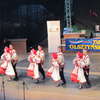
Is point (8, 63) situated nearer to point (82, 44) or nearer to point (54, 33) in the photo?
point (54, 33)

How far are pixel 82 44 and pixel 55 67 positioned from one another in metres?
10.8

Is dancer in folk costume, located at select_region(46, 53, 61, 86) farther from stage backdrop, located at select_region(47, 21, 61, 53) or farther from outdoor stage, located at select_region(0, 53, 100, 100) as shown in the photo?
stage backdrop, located at select_region(47, 21, 61, 53)

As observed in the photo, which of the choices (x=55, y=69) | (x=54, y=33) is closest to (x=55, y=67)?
(x=55, y=69)

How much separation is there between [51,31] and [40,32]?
7.33 meters

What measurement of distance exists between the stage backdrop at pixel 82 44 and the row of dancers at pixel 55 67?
9.06 meters

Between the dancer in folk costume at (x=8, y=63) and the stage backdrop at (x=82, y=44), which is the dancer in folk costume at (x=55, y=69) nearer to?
the dancer in folk costume at (x=8, y=63)

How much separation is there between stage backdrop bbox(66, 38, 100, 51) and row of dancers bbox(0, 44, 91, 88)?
29.7 ft

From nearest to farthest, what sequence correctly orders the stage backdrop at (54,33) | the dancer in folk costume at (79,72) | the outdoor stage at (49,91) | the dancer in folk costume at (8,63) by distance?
1. the outdoor stage at (49,91)
2. the dancer in folk costume at (79,72)
3. the dancer in folk costume at (8,63)
4. the stage backdrop at (54,33)

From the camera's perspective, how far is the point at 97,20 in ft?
107

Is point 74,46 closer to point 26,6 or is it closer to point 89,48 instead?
point 89,48

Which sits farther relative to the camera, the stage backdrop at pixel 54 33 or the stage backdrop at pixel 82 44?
the stage backdrop at pixel 54 33

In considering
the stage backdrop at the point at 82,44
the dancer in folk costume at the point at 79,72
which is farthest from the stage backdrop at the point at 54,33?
the dancer in folk costume at the point at 79,72

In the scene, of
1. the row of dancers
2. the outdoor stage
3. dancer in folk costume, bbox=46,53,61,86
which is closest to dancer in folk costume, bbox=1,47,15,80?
the row of dancers

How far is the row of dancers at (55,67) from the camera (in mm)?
13164
